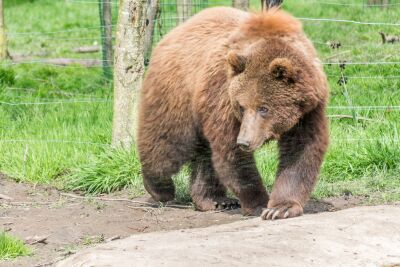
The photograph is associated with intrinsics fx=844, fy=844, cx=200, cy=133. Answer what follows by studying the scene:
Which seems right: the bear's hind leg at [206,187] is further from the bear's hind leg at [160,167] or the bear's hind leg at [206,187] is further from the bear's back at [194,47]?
the bear's back at [194,47]

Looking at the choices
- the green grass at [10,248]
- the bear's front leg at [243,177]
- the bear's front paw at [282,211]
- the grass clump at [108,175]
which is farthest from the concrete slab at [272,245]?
the grass clump at [108,175]

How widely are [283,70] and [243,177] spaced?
96 centimetres

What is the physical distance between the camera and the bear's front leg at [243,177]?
6062 mm

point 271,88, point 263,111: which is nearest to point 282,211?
point 263,111

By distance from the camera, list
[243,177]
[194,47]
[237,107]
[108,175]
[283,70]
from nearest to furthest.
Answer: [283,70] < [237,107] < [243,177] < [194,47] < [108,175]

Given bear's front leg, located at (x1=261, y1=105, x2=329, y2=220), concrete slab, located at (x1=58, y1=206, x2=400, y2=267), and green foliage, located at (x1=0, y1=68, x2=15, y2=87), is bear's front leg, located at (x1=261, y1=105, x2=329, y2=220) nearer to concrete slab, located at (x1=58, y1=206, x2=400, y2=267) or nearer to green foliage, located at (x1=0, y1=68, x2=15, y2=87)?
concrete slab, located at (x1=58, y1=206, x2=400, y2=267)

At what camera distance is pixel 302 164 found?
5887 mm

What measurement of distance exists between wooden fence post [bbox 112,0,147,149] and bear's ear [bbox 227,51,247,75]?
74.8 inches

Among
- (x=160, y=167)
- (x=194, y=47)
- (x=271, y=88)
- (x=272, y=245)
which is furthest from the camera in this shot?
(x=160, y=167)

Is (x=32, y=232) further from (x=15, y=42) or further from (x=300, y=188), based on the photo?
(x=15, y=42)

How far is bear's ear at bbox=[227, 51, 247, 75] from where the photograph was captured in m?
5.69

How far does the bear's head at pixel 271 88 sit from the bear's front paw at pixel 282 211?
1.51 ft

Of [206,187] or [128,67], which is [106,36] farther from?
[206,187]

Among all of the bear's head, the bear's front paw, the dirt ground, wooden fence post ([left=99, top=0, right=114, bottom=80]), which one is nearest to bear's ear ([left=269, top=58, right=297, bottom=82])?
the bear's head
